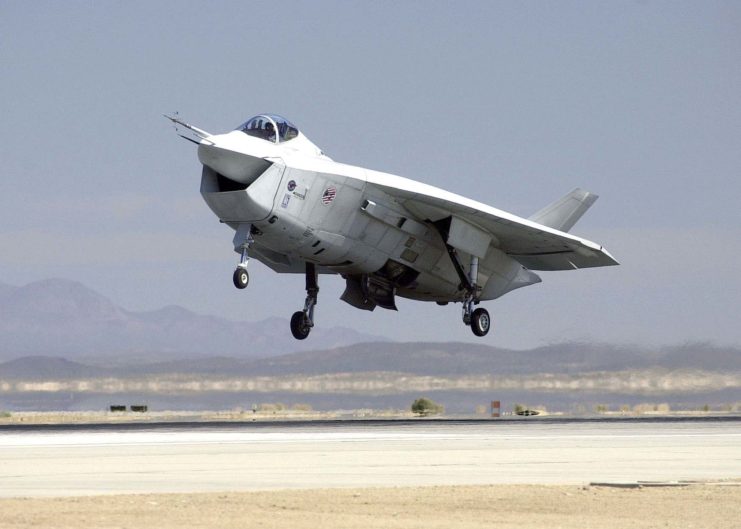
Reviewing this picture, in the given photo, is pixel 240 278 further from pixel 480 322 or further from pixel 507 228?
pixel 480 322

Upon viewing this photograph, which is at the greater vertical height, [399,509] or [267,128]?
[267,128]

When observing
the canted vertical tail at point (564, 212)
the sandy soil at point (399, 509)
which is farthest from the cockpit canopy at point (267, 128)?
the sandy soil at point (399, 509)

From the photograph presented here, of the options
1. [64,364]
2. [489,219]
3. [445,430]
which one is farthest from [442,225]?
[64,364]

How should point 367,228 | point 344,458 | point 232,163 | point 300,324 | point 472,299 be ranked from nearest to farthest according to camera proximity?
point 344,458 → point 232,163 → point 367,228 → point 300,324 → point 472,299

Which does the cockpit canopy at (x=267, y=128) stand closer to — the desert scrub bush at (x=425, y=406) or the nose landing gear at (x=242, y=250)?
the nose landing gear at (x=242, y=250)

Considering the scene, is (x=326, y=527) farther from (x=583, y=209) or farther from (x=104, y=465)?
(x=583, y=209)

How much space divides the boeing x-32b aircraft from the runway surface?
7063mm

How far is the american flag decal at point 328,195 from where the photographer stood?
31.7 m

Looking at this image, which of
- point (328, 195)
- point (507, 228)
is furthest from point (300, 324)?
point (507, 228)

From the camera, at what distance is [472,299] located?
37.2 meters

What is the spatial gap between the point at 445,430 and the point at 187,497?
14.2 meters

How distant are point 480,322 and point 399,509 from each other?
27.1m

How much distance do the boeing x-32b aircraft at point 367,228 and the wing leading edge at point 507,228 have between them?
0.10ft

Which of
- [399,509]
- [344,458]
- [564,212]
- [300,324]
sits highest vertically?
[564,212]
